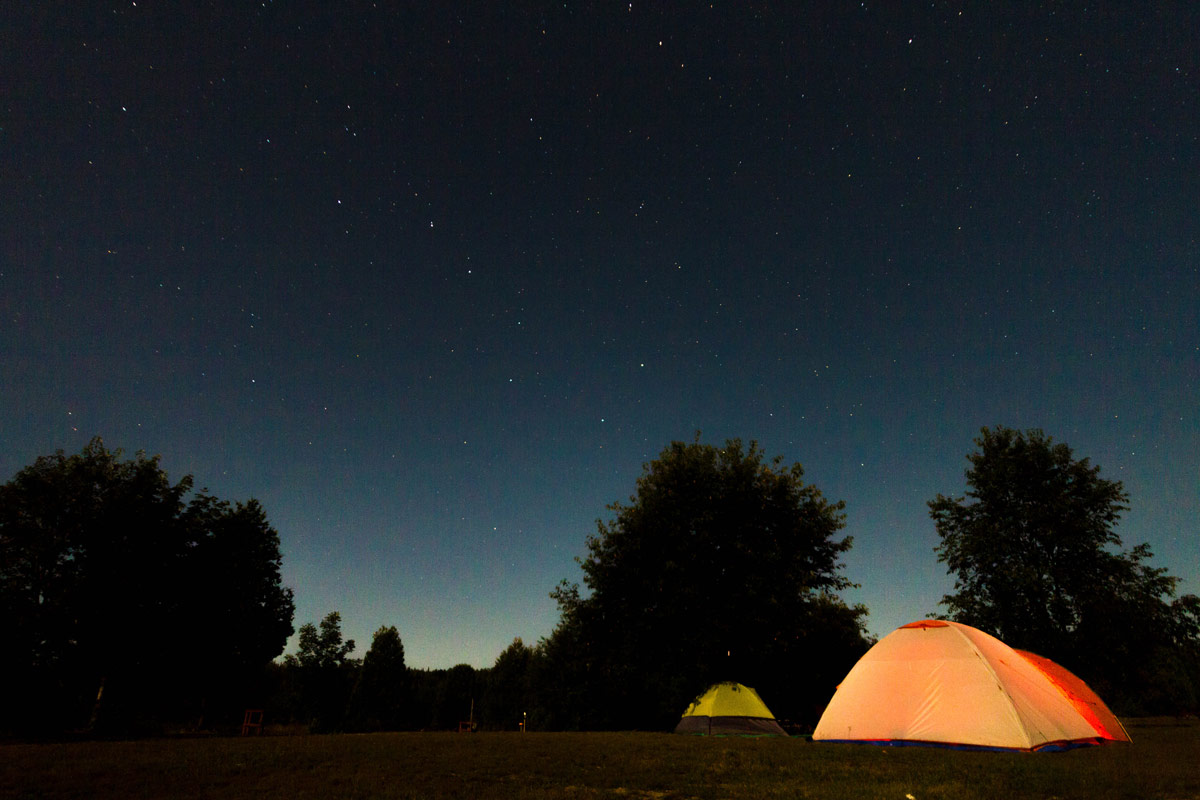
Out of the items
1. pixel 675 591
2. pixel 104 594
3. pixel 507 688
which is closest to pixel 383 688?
pixel 507 688

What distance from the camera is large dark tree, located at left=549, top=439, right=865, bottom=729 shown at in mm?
25172

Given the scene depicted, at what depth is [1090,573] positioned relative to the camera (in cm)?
2948

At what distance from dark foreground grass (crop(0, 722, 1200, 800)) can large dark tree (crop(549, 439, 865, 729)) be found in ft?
41.4

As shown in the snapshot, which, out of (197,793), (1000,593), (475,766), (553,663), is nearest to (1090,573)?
(1000,593)

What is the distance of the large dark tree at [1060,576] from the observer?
2853 cm

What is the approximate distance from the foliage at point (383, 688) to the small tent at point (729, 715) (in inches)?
2522

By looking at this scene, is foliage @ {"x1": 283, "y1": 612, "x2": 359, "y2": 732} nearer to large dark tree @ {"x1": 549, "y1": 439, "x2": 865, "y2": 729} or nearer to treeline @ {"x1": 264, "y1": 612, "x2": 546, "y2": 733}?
treeline @ {"x1": 264, "y1": 612, "x2": 546, "y2": 733}

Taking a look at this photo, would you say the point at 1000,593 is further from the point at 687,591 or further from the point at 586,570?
the point at 586,570

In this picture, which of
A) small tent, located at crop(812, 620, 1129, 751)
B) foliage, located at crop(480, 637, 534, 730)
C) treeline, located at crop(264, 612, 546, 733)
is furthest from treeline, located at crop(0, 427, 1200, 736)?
foliage, located at crop(480, 637, 534, 730)

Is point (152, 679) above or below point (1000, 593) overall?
below

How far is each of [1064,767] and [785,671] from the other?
69.7 feet

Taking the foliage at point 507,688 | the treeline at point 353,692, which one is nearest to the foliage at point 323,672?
the treeline at point 353,692

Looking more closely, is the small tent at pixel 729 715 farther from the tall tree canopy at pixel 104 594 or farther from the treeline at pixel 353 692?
the treeline at pixel 353 692

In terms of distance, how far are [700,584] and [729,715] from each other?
5420 millimetres
